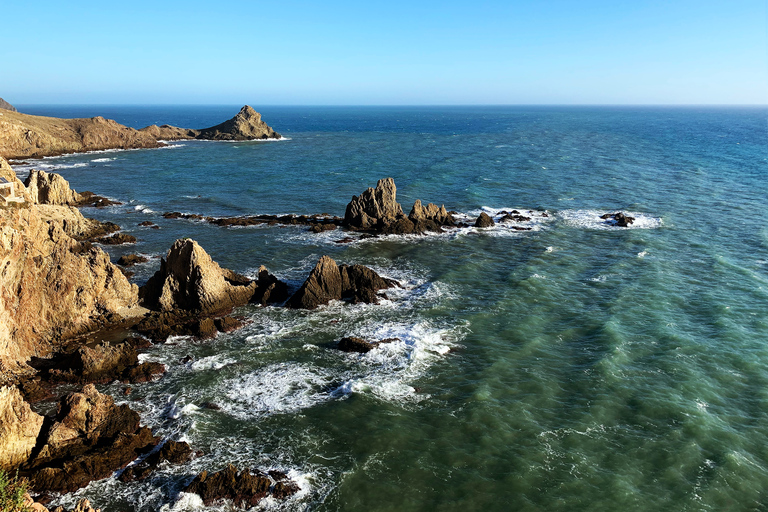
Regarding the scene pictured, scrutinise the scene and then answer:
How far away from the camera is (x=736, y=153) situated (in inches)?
4663

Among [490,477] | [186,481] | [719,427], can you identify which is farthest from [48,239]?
[719,427]

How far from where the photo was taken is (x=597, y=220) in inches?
2389

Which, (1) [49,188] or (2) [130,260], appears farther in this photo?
(1) [49,188]

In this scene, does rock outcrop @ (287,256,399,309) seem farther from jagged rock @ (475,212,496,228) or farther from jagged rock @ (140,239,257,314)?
jagged rock @ (475,212,496,228)

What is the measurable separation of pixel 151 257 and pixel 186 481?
30.8 m

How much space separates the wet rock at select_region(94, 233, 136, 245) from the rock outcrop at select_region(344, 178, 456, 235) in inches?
880

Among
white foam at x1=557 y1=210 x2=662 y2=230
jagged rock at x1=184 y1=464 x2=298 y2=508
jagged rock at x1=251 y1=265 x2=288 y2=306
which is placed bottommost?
jagged rock at x1=184 y1=464 x2=298 y2=508

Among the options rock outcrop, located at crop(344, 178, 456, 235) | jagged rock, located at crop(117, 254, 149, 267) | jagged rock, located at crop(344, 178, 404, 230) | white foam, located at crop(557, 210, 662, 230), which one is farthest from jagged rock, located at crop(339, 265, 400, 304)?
white foam, located at crop(557, 210, 662, 230)

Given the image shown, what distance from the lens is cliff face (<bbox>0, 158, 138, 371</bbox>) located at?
92.8ft

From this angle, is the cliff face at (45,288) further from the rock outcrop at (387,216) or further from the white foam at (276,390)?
the rock outcrop at (387,216)

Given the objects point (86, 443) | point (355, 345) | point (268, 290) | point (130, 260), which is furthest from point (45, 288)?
point (355, 345)

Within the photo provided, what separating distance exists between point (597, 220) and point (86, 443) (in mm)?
56165

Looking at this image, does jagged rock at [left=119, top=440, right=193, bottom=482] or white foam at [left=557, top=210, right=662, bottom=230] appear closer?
jagged rock at [left=119, top=440, right=193, bottom=482]

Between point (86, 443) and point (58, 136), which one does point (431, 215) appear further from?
point (58, 136)
